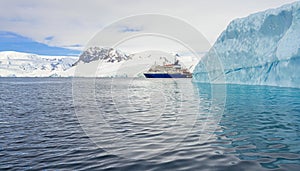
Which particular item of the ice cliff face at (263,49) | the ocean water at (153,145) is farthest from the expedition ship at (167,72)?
the ocean water at (153,145)

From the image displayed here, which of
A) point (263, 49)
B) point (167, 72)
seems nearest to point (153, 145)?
point (263, 49)

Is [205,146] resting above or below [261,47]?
below

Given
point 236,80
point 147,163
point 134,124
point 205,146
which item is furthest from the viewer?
point 236,80

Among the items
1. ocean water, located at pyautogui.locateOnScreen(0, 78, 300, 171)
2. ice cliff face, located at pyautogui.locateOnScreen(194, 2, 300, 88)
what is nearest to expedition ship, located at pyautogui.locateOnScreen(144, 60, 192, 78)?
ice cliff face, located at pyautogui.locateOnScreen(194, 2, 300, 88)

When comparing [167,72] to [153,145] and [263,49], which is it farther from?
[153,145]

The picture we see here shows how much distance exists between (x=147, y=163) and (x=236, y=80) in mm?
59125

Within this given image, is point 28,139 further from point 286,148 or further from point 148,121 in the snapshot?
point 286,148

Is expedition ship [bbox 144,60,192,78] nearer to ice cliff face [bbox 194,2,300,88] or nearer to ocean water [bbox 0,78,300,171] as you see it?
ice cliff face [bbox 194,2,300,88]

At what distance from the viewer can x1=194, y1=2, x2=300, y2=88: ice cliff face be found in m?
45.0

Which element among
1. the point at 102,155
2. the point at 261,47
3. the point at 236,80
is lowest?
the point at 102,155

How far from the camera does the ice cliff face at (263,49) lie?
45.0 metres

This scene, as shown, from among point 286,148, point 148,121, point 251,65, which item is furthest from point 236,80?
point 286,148

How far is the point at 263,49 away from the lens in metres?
54.8

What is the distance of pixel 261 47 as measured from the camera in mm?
55406
